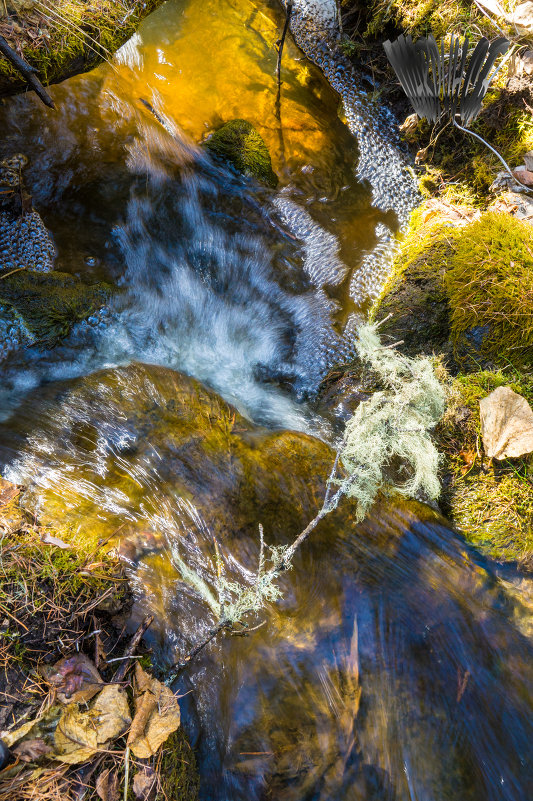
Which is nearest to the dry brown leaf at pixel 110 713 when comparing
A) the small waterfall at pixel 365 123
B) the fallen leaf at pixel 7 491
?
the fallen leaf at pixel 7 491

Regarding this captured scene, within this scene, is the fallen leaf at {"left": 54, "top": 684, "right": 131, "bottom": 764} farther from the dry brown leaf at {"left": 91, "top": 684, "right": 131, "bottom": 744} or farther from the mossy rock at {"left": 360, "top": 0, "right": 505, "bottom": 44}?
the mossy rock at {"left": 360, "top": 0, "right": 505, "bottom": 44}

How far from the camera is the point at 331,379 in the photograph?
349 cm

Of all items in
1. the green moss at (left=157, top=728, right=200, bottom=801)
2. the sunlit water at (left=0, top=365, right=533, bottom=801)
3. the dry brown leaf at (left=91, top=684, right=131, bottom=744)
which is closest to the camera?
the dry brown leaf at (left=91, top=684, right=131, bottom=744)

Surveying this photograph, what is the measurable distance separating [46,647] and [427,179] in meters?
4.40

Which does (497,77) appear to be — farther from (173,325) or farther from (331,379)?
(173,325)

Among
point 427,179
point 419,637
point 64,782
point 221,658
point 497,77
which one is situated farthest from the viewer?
point 427,179

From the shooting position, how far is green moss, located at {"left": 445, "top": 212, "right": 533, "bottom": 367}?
3068 mm

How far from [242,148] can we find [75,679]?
12.3 feet

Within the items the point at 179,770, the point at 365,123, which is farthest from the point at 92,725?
the point at 365,123

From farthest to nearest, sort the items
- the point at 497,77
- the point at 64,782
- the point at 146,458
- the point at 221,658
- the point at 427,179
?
the point at 427,179
the point at 497,77
the point at 146,458
the point at 221,658
the point at 64,782

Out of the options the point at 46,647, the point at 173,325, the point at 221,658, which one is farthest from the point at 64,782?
the point at 173,325

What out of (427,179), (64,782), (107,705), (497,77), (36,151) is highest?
(497,77)

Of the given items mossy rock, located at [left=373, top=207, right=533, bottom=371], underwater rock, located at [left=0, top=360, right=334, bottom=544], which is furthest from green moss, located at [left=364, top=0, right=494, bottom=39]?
underwater rock, located at [left=0, top=360, right=334, bottom=544]

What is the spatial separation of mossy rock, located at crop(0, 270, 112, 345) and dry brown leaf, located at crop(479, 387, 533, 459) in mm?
2678
